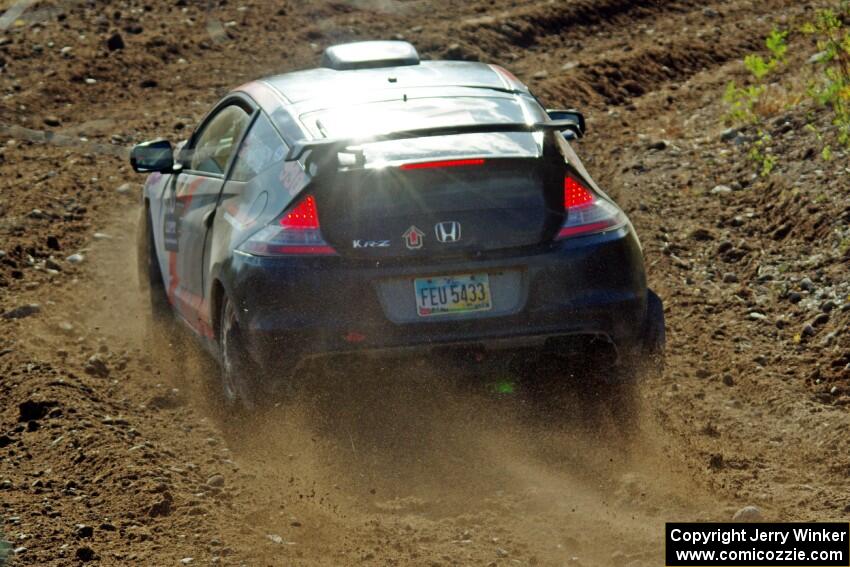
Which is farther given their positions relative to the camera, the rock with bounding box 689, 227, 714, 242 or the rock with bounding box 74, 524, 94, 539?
the rock with bounding box 689, 227, 714, 242

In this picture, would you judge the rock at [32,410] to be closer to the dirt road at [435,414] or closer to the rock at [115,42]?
the dirt road at [435,414]

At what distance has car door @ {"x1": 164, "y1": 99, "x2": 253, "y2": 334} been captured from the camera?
288 inches

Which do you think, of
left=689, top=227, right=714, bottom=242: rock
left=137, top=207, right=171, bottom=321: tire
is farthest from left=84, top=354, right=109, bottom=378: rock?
left=689, top=227, right=714, bottom=242: rock

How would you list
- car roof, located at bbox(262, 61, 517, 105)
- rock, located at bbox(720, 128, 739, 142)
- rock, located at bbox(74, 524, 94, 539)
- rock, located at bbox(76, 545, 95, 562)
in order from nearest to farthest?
rock, located at bbox(76, 545, 95, 562)
rock, located at bbox(74, 524, 94, 539)
car roof, located at bbox(262, 61, 517, 105)
rock, located at bbox(720, 128, 739, 142)

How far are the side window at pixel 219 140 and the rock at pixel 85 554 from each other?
2.61 m

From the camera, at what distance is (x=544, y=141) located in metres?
6.37

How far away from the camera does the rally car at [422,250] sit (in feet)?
20.0

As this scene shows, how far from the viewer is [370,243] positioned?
609cm

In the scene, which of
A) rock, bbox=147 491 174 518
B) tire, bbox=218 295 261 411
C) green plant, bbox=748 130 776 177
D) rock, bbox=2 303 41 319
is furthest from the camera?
green plant, bbox=748 130 776 177

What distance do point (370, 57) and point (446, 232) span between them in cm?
186

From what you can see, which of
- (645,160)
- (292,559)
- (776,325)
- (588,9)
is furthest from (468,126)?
(588,9)

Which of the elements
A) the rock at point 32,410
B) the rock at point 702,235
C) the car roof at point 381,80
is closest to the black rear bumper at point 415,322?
the car roof at point 381,80

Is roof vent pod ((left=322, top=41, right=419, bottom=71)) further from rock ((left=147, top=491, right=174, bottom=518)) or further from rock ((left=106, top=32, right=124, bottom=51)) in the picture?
rock ((left=106, top=32, right=124, bottom=51))

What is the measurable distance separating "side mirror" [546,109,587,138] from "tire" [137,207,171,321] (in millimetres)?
2382
